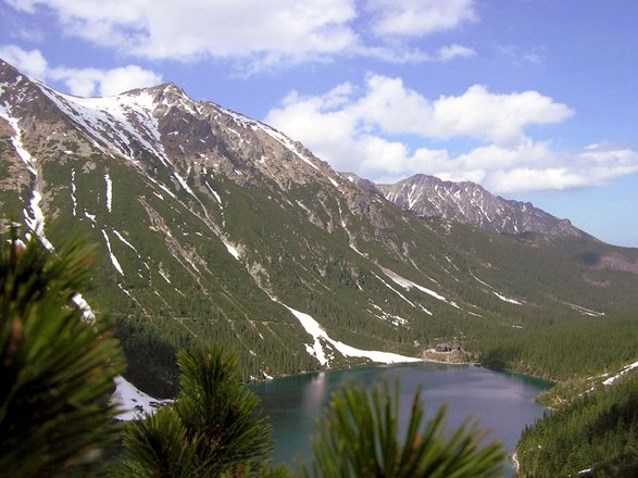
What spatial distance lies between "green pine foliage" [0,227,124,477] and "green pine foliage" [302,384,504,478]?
70 cm

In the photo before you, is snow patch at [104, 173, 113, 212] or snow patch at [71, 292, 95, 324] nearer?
snow patch at [71, 292, 95, 324]

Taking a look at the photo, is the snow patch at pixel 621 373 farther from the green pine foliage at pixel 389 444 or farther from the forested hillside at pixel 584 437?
the green pine foliage at pixel 389 444

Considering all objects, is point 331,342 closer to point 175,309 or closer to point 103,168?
point 175,309

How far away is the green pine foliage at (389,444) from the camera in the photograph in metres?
1.74

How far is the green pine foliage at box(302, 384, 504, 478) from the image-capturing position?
1.74m

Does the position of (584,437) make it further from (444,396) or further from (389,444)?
(389,444)

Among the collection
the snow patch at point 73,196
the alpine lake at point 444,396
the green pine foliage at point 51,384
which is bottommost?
the alpine lake at point 444,396

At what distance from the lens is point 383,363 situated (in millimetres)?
161750

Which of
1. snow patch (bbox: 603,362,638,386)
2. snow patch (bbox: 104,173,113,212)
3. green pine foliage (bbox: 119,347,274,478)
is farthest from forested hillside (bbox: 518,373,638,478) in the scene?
snow patch (bbox: 104,173,113,212)

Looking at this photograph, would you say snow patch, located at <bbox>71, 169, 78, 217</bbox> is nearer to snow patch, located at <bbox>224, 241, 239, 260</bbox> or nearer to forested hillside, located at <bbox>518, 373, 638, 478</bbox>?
snow patch, located at <bbox>224, 241, 239, 260</bbox>

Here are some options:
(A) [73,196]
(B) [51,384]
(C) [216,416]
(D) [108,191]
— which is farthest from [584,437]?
(D) [108,191]

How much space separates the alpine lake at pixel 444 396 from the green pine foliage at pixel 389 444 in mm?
65524

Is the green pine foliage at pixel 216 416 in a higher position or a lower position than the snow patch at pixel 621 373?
higher

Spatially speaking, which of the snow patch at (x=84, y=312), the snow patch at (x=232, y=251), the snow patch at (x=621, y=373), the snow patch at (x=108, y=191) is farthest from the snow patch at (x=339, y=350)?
the snow patch at (x=84, y=312)
